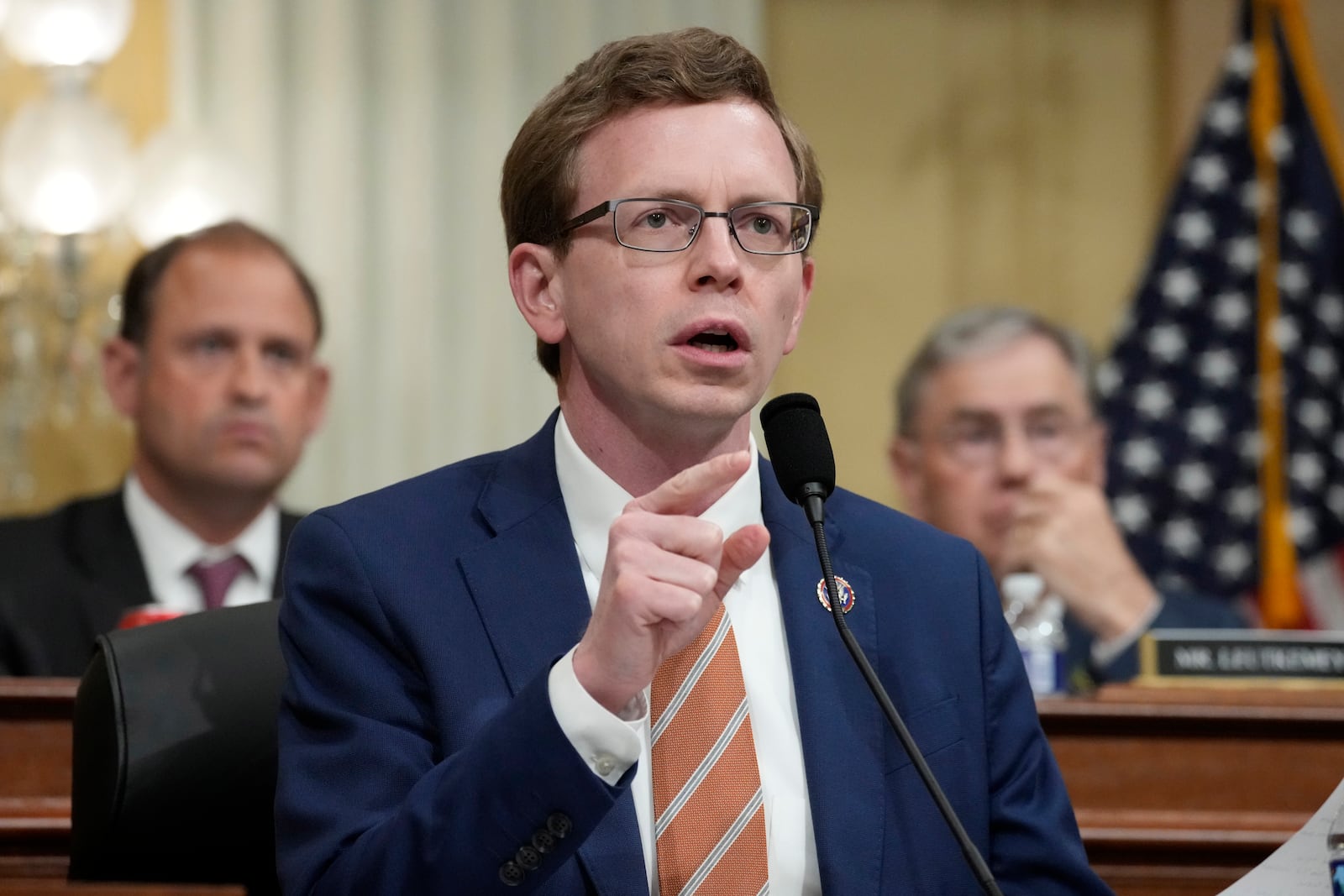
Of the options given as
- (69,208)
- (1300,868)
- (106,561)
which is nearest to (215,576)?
(106,561)

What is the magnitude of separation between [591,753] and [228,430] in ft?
7.14

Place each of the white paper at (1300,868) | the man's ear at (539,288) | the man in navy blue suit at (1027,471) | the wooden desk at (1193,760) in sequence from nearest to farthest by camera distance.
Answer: the white paper at (1300,868) < the man's ear at (539,288) < the wooden desk at (1193,760) < the man in navy blue suit at (1027,471)

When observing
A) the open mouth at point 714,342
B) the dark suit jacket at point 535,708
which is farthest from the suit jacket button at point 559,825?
the open mouth at point 714,342

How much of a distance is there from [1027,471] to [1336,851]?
212 centimetres

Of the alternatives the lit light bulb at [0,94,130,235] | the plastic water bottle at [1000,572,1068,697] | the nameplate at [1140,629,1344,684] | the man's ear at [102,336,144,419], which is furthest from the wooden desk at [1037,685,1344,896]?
the lit light bulb at [0,94,130,235]

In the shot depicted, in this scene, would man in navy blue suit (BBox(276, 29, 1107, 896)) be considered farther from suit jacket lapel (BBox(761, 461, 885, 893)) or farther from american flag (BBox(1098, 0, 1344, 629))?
american flag (BBox(1098, 0, 1344, 629))

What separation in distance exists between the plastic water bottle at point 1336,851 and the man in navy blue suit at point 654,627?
0.31m

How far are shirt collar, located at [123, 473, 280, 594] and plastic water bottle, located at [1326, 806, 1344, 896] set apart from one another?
92.4 inches

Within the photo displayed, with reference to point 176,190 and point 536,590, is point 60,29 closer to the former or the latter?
point 176,190

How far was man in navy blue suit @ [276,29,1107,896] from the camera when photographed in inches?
52.9

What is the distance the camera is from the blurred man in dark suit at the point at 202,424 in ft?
10.5

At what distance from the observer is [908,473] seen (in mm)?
3537

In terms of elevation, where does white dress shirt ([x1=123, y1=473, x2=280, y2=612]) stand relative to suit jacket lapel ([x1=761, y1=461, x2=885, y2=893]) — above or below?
below

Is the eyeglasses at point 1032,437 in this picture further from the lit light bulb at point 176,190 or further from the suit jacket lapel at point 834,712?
the lit light bulb at point 176,190
